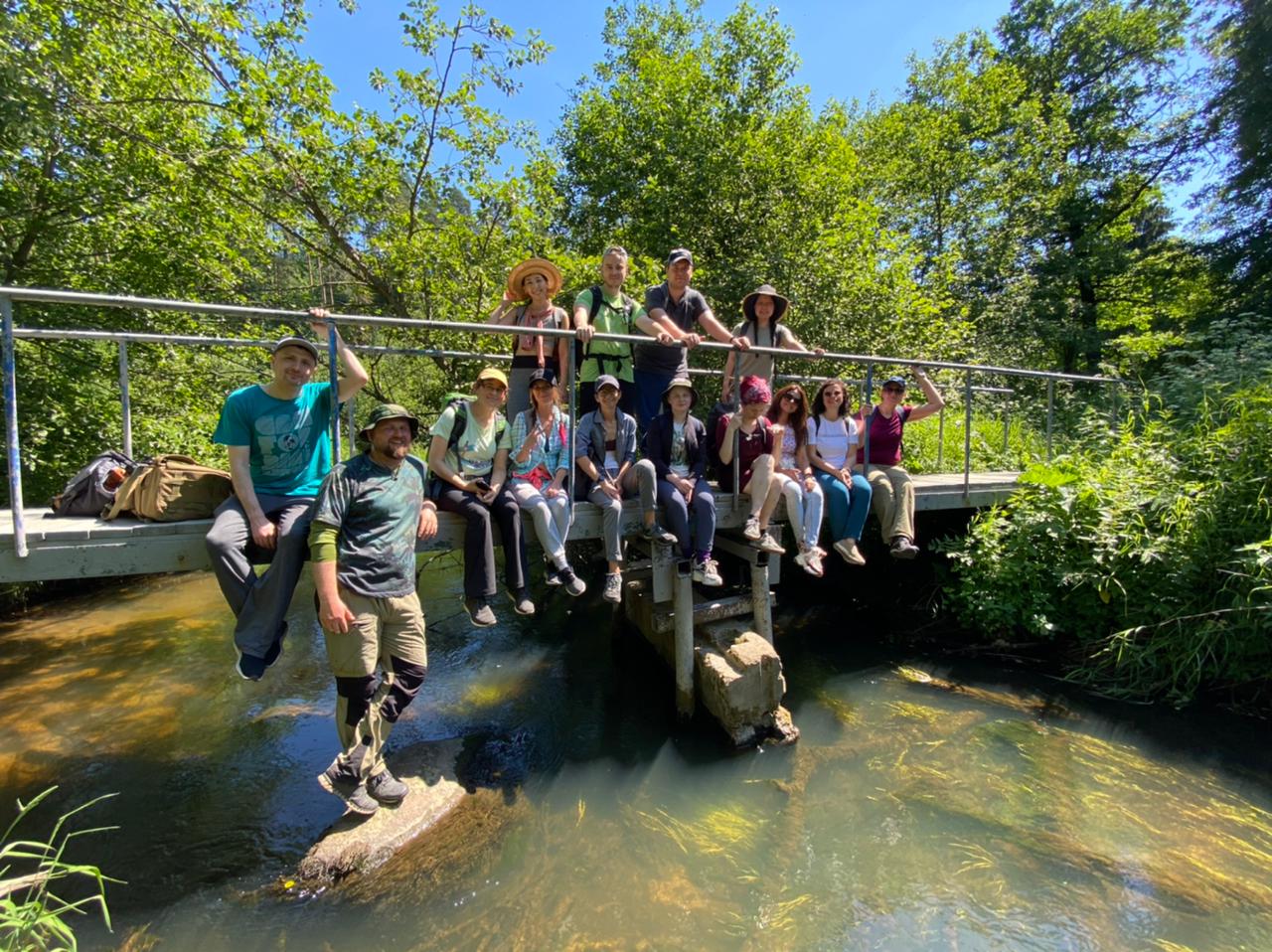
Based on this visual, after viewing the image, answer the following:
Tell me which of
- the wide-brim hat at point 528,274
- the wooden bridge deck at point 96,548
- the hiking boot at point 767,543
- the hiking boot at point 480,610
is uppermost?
the wide-brim hat at point 528,274

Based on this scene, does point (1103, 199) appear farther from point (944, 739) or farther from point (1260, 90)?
point (944, 739)

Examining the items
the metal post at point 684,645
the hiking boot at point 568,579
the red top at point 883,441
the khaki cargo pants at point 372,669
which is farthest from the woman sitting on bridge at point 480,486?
the red top at point 883,441

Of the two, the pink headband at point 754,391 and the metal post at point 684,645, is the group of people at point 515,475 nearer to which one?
the pink headband at point 754,391

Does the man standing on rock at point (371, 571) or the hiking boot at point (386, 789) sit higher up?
the man standing on rock at point (371, 571)

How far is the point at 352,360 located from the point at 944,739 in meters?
5.83

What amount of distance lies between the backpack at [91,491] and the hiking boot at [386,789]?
2541 mm

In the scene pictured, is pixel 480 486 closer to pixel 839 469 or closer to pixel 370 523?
pixel 370 523

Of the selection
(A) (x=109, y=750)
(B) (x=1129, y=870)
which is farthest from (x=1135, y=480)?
(A) (x=109, y=750)

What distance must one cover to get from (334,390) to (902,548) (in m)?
4.96

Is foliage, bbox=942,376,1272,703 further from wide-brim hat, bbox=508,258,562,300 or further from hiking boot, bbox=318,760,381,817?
hiking boot, bbox=318,760,381,817

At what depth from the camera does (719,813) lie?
499cm

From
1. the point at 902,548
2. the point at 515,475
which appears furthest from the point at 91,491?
the point at 902,548

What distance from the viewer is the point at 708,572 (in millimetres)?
5340

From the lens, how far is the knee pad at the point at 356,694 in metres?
3.99
